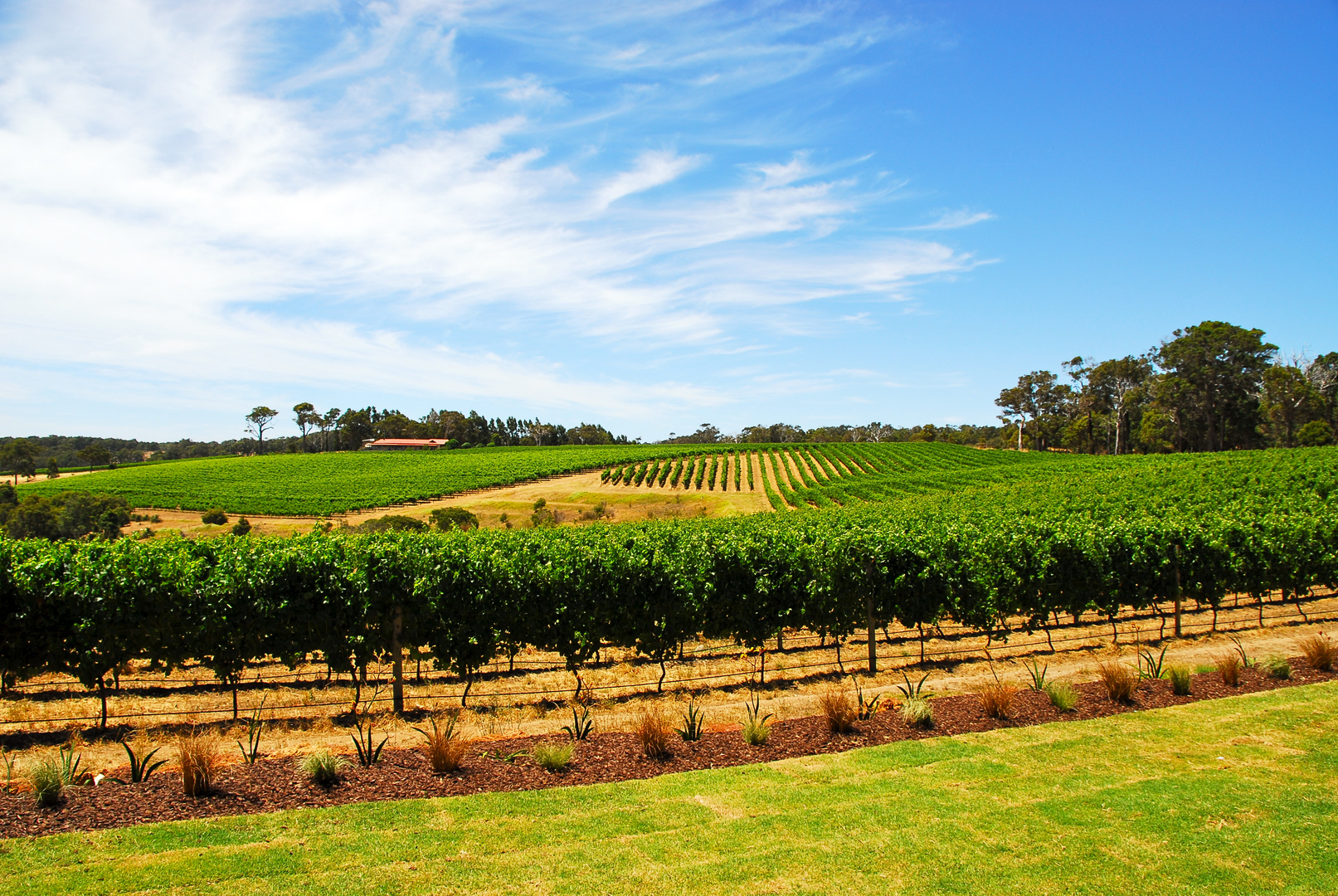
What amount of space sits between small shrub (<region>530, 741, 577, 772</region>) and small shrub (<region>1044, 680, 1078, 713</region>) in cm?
659

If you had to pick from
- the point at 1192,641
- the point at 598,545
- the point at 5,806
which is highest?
the point at 598,545

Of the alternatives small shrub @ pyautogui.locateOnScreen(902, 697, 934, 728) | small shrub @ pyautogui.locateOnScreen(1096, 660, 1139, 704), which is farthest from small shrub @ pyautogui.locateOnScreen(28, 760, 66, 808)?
small shrub @ pyautogui.locateOnScreen(1096, 660, 1139, 704)

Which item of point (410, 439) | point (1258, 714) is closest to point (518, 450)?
point (410, 439)

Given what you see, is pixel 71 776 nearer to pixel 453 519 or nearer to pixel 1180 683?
pixel 1180 683

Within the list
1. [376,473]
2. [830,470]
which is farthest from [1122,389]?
[376,473]

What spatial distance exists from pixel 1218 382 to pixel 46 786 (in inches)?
4647

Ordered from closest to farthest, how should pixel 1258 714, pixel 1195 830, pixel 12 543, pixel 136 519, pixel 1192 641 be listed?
pixel 1195 830 < pixel 1258 714 < pixel 12 543 < pixel 1192 641 < pixel 136 519

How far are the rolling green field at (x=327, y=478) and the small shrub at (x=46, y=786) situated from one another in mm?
67636

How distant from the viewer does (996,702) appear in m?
8.96

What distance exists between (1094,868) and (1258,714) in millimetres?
5828

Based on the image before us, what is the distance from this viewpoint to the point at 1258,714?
8.91 metres

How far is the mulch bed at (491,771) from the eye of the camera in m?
6.15

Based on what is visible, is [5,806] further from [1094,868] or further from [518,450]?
[518,450]

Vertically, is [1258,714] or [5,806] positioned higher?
[5,806]
